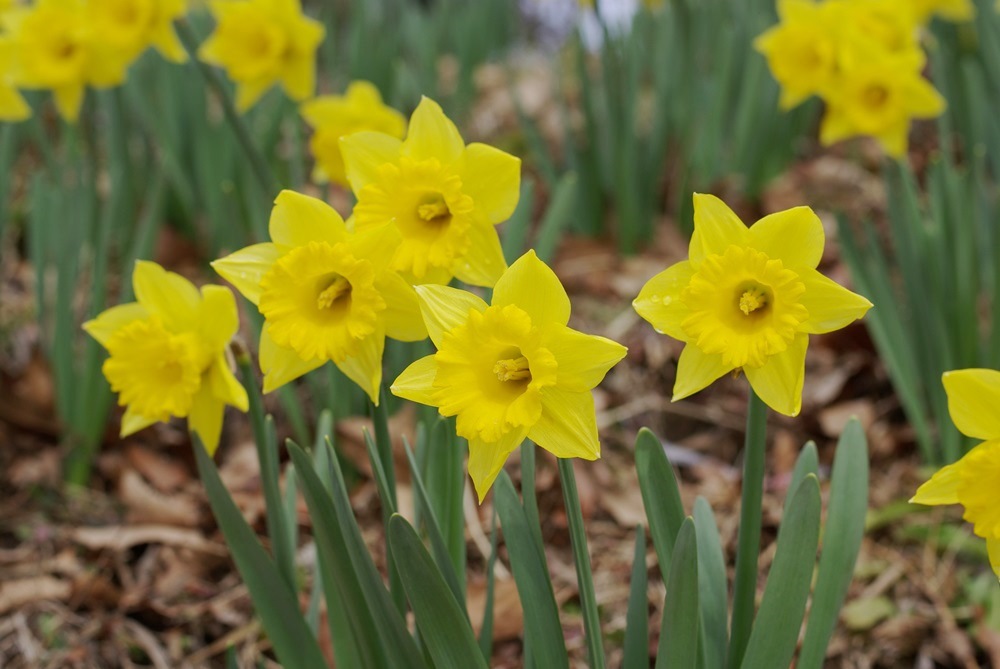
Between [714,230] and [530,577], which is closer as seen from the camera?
[714,230]

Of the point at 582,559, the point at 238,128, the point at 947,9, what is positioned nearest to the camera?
the point at 582,559

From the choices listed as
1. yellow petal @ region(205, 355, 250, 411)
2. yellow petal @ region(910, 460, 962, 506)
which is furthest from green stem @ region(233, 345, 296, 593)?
yellow petal @ region(910, 460, 962, 506)

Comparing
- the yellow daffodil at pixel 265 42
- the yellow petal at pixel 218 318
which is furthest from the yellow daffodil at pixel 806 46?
the yellow petal at pixel 218 318

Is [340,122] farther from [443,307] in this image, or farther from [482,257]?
[443,307]

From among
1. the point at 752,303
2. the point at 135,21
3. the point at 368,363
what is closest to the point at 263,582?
the point at 368,363

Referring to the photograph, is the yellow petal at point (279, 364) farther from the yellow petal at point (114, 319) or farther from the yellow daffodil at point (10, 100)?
the yellow daffodil at point (10, 100)
